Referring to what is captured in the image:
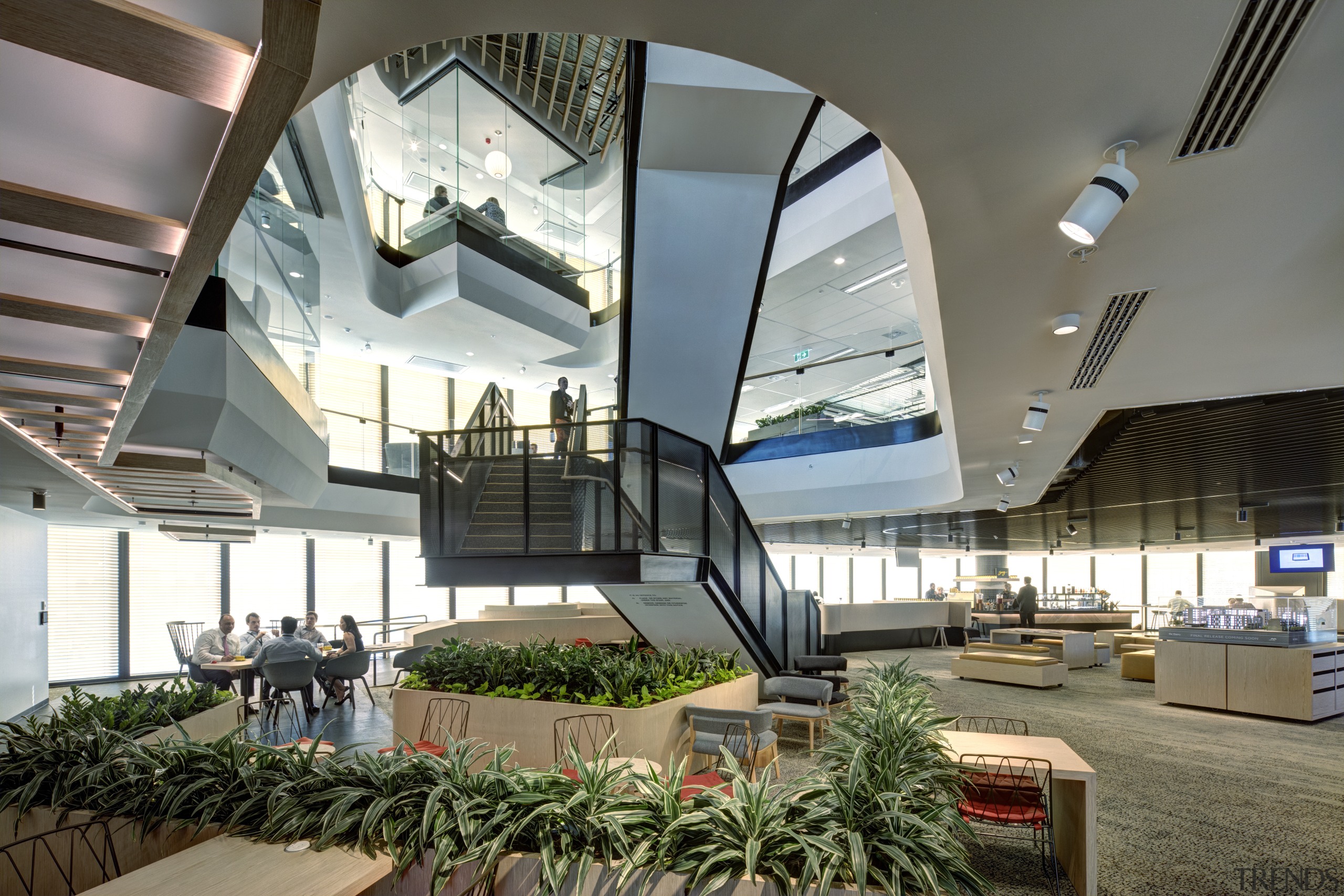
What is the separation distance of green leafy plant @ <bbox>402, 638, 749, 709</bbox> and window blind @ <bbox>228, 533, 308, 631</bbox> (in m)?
9.66

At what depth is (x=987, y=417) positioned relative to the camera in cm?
667

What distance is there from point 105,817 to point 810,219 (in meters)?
10.3

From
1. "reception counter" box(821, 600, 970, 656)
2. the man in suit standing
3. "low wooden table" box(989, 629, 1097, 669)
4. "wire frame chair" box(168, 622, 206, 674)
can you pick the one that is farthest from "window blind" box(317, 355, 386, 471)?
the man in suit standing

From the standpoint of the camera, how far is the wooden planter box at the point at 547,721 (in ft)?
20.9

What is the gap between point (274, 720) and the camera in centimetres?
973

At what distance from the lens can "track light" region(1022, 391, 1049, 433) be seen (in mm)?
5965

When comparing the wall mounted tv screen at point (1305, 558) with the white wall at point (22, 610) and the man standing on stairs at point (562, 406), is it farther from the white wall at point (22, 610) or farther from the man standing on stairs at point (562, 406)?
the white wall at point (22, 610)

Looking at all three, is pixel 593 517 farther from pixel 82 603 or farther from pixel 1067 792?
pixel 82 603

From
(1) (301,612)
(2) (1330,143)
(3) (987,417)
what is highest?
(2) (1330,143)

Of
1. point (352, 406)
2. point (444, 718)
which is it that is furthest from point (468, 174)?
point (444, 718)

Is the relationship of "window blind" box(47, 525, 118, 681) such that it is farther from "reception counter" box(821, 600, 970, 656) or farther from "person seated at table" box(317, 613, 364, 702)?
"reception counter" box(821, 600, 970, 656)

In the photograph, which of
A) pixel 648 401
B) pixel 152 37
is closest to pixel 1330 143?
pixel 152 37

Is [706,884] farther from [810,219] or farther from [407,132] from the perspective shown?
[407,132]

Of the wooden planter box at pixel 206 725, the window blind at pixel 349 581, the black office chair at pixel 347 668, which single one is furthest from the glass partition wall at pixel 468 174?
the wooden planter box at pixel 206 725
